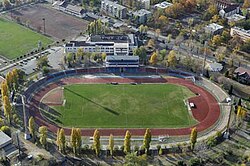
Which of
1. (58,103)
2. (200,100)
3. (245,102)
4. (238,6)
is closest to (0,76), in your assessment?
(58,103)

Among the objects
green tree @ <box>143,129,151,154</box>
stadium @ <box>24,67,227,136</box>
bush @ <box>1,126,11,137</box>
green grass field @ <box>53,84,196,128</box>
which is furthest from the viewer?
green grass field @ <box>53,84,196,128</box>

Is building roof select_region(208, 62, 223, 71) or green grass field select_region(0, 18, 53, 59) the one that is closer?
building roof select_region(208, 62, 223, 71)

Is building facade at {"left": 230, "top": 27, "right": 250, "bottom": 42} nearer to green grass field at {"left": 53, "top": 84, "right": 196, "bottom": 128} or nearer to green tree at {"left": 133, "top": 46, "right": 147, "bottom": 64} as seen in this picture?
green tree at {"left": 133, "top": 46, "right": 147, "bottom": 64}

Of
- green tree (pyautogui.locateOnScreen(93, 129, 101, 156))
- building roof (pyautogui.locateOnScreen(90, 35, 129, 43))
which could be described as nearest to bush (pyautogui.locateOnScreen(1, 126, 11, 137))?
green tree (pyautogui.locateOnScreen(93, 129, 101, 156))

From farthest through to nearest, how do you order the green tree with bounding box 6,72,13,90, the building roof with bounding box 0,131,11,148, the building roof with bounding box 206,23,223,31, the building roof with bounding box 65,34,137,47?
the building roof with bounding box 206,23,223,31 → the building roof with bounding box 65,34,137,47 → the green tree with bounding box 6,72,13,90 → the building roof with bounding box 0,131,11,148

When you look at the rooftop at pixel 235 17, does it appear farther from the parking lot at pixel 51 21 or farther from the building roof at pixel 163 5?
the parking lot at pixel 51 21

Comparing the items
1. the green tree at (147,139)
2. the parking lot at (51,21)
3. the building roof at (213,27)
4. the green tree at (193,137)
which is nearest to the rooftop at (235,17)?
the building roof at (213,27)

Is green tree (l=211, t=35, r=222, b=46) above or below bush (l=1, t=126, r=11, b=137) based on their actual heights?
above
